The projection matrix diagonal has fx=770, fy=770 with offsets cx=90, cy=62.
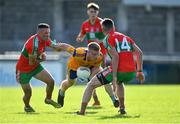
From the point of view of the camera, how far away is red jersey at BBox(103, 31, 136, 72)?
16438mm

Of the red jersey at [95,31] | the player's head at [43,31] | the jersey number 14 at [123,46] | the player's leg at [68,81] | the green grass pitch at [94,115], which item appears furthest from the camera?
the red jersey at [95,31]

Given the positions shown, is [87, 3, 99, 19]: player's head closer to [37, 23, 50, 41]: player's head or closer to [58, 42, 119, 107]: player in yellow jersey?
[58, 42, 119, 107]: player in yellow jersey

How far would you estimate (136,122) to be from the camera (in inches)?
580

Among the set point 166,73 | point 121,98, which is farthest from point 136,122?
point 166,73

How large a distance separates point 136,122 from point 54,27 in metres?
36.4

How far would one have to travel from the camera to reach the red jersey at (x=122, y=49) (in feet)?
53.9

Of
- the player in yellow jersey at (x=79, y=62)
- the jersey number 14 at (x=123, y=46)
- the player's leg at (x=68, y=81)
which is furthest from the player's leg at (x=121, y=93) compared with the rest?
the player's leg at (x=68, y=81)

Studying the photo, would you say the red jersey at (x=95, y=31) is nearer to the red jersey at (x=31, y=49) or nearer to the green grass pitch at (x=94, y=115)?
the green grass pitch at (x=94, y=115)

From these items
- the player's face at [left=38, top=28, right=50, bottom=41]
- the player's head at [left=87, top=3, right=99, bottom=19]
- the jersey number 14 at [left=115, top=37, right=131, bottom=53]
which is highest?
the player's head at [left=87, top=3, right=99, bottom=19]

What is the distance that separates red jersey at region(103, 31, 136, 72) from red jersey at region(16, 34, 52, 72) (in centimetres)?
200

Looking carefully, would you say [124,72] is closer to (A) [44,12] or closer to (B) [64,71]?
(B) [64,71]

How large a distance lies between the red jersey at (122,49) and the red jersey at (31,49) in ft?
6.57

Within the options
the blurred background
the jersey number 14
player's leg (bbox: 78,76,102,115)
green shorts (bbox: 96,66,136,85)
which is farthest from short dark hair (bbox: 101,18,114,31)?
the blurred background

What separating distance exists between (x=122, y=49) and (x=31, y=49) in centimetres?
246
